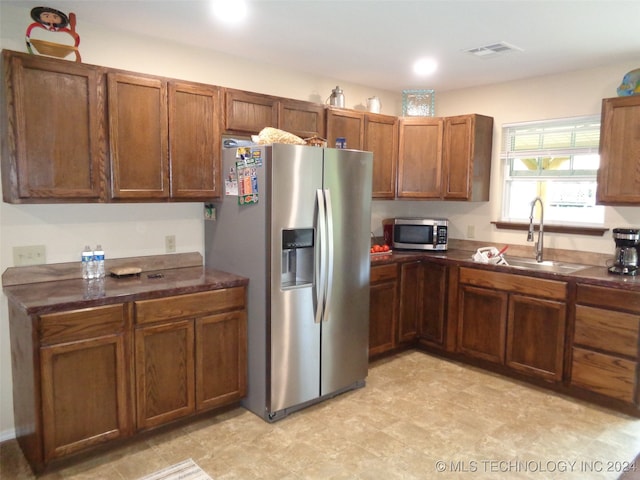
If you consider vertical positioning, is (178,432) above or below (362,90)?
below

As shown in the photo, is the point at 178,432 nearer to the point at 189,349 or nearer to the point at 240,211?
the point at 189,349

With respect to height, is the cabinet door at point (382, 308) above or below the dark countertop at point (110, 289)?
below

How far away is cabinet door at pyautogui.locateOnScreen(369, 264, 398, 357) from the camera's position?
149 inches

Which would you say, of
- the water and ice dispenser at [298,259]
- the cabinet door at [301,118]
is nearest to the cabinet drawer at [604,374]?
the water and ice dispenser at [298,259]

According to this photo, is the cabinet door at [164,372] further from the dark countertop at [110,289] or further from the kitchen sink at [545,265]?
the kitchen sink at [545,265]

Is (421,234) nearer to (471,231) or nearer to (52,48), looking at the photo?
(471,231)

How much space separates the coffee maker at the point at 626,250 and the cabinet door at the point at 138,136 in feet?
10.2

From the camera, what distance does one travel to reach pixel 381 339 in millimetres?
3877

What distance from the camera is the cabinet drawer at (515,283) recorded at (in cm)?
329

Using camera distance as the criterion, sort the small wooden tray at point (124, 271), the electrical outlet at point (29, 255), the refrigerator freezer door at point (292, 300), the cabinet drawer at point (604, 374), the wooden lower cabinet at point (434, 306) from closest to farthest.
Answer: the electrical outlet at point (29, 255)
the refrigerator freezer door at point (292, 300)
the small wooden tray at point (124, 271)
the cabinet drawer at point (604, 374)
the wooden lower cabinet at point (434, 306)

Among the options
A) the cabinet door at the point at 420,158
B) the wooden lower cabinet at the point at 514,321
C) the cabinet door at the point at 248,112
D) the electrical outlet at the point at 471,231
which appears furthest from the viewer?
the electrical outlet at the point at 471,231

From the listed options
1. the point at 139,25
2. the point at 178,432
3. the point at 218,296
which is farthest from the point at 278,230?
the point at 139,25

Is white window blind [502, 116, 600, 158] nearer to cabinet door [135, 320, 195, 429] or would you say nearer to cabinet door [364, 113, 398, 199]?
cabinet door [364, 113, 398, 199]

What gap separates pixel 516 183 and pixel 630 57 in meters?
1.25
